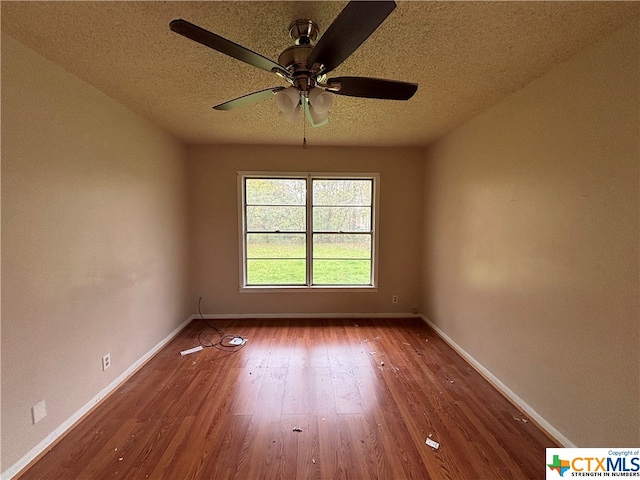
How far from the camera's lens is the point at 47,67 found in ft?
5.45

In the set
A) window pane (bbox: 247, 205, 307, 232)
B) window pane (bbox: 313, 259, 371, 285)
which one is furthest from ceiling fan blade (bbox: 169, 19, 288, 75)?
window pane (bbox: 313, 259, 371, 285)

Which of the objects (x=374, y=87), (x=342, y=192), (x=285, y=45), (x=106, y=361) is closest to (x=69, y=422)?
(x=106, y=361)

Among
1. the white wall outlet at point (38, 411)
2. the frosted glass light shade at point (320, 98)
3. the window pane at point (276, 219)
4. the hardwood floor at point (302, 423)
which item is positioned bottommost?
the hardwood floor at point (302, 423)

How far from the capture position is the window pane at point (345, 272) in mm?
3896

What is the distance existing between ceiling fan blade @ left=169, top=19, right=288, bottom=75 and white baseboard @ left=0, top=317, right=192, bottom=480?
2.42 meters

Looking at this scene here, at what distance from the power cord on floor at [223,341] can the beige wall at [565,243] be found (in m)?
2.51

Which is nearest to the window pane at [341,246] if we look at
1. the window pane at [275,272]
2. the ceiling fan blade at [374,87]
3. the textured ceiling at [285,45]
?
the window pane at [275,272]

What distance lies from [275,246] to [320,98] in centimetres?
258

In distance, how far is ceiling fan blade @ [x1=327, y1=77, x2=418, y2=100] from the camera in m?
1.47

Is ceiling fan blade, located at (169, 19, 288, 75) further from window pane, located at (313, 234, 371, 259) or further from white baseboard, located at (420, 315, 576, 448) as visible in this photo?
white baseboard, located at (420, 315, 576, 448)

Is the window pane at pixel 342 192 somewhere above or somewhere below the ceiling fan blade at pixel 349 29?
below

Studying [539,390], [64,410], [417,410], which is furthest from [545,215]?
[64,410]

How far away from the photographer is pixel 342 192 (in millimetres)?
3836

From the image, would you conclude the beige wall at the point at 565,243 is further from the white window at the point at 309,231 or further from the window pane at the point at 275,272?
the window pane at the point at 275,272
